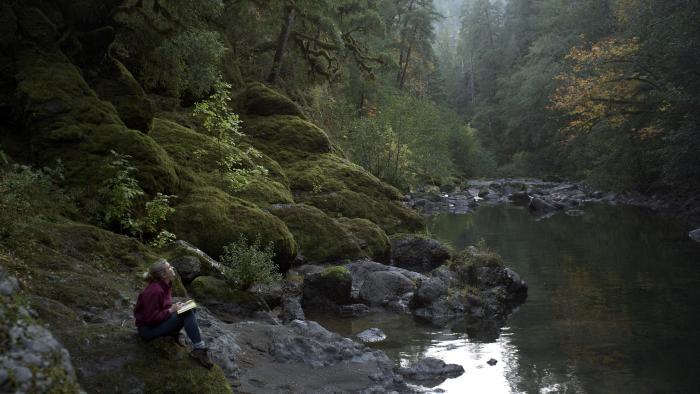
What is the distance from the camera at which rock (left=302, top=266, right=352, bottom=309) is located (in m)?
12.2

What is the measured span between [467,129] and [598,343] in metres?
50.7

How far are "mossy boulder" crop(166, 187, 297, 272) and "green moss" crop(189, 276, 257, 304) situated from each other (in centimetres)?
140

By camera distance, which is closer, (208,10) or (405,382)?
(405,382)

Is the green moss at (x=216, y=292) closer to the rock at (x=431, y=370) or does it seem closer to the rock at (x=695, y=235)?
the rock at (x=431, y=370)

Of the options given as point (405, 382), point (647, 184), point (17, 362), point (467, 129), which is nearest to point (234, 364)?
point (405, 382)

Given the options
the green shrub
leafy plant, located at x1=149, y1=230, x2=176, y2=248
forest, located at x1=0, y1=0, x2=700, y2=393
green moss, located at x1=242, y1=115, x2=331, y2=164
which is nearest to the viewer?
forest, located at x1=0, y1=0, x2=700, y2=393

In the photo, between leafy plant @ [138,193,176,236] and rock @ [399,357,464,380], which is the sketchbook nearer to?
rock @ [399,357,464,380]

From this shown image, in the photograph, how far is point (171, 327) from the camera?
596cm

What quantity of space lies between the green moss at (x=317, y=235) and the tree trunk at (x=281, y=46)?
31.3ft

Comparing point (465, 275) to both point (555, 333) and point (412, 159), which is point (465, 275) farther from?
point (412, 159)

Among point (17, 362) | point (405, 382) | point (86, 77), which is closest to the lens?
point (17, 362)

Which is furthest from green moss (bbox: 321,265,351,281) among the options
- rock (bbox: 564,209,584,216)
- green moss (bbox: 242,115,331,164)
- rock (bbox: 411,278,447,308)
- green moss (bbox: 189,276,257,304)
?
rock (bbox: 564,209,584,216)

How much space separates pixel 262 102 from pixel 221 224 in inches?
360

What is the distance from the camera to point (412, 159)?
125 feet
